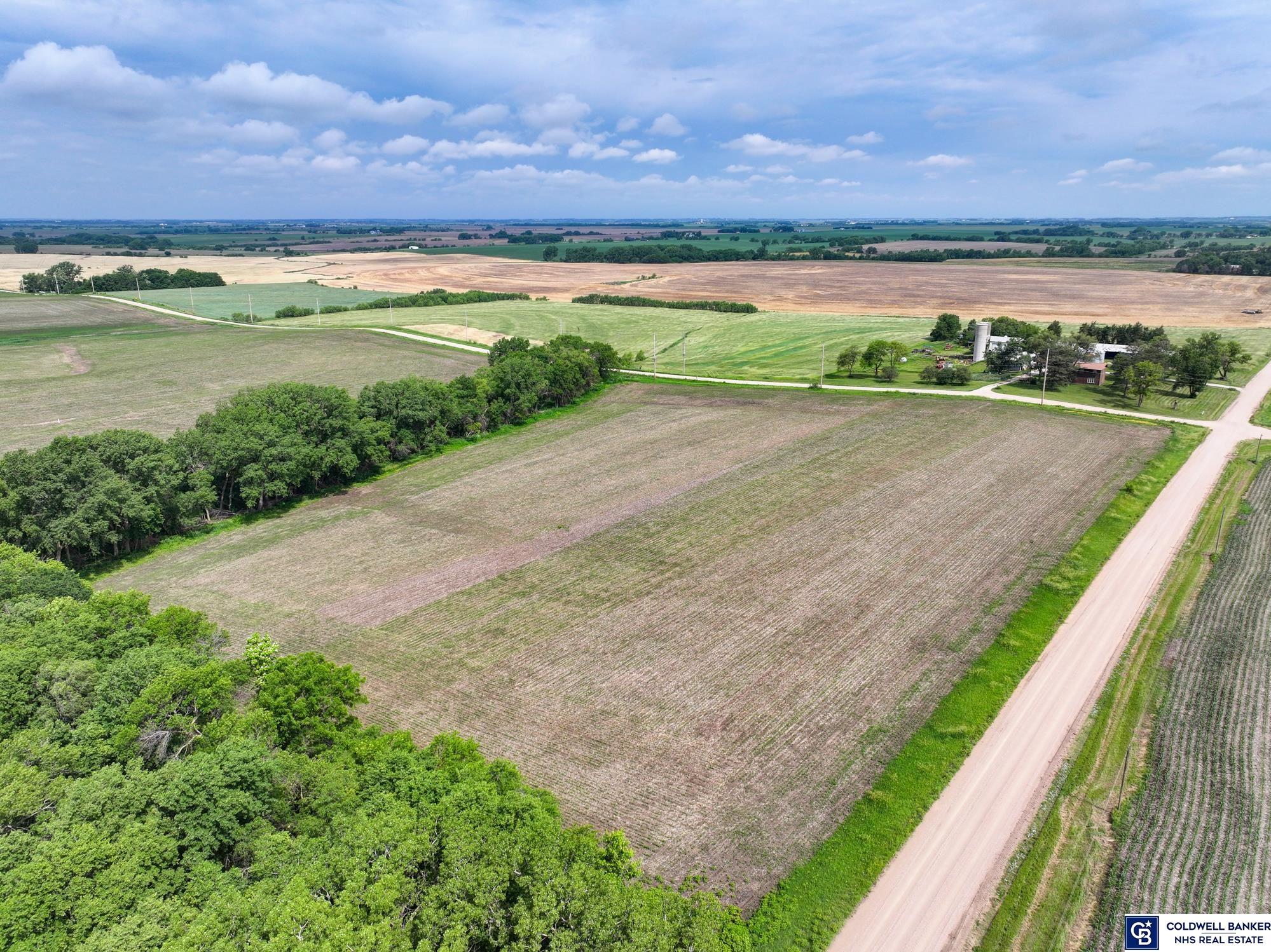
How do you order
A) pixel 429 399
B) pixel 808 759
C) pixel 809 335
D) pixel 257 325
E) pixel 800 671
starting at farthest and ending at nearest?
pixel 257 325 → pixel 809 335 → pixel 429 399 → pixel 800 671 → pixel 808 759

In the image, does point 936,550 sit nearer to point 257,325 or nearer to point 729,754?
point 729,754

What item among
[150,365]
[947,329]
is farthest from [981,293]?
[150,365]

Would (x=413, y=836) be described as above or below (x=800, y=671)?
above

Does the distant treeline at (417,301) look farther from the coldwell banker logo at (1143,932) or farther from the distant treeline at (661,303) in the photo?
the coldwell banker logo at (1143,932)

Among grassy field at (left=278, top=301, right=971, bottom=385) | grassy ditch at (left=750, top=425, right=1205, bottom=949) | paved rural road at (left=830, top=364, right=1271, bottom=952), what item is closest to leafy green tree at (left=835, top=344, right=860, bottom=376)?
grassy field at (left=278, top=301, right=971, bottom=385)

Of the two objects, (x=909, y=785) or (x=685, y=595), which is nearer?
(x=909, y=785)

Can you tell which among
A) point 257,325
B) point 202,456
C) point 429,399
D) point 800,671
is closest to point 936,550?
point 800,671

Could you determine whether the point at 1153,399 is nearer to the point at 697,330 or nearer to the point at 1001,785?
the point at 697,330
